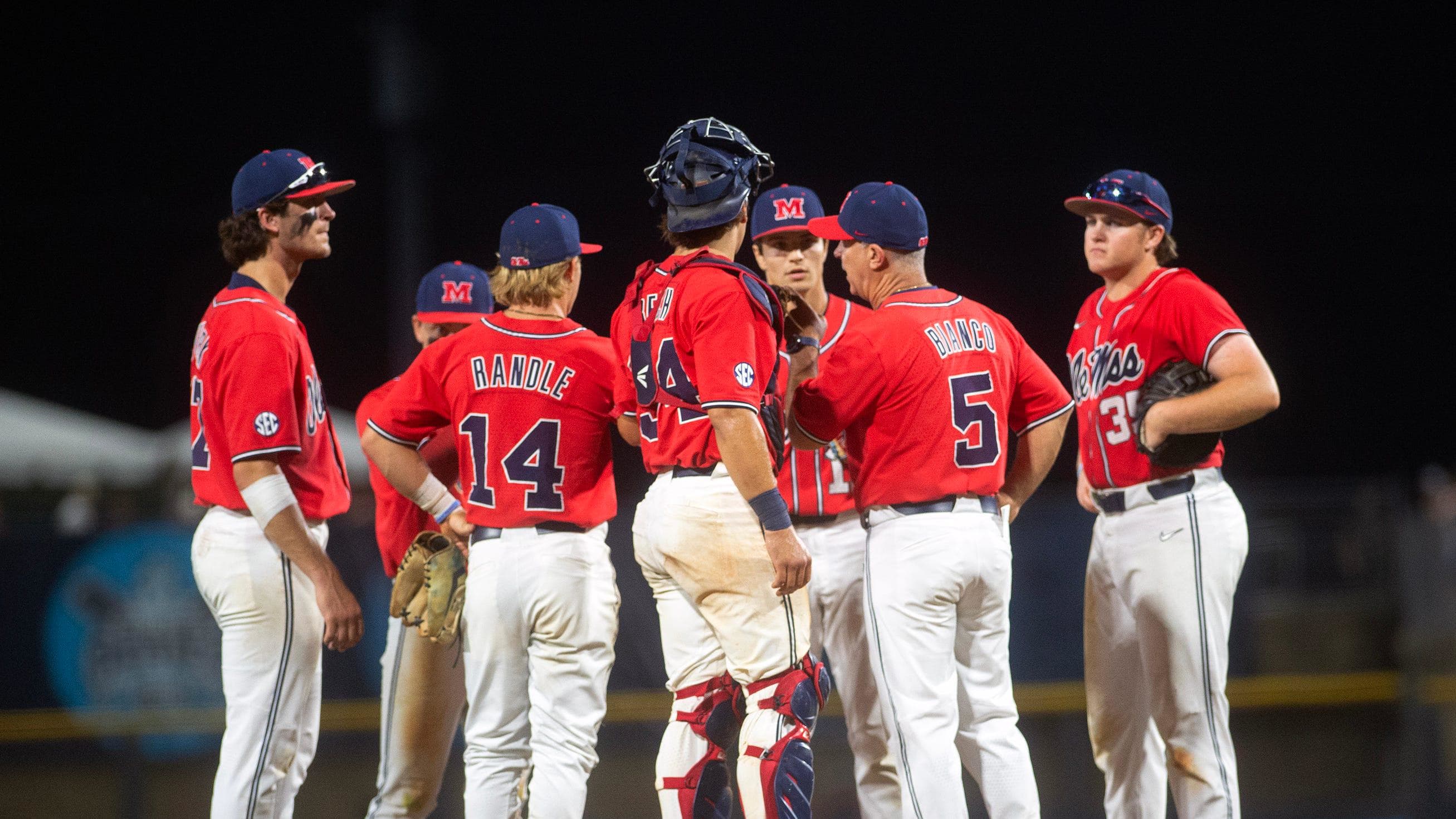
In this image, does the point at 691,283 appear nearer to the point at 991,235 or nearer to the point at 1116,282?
the point at 1116,282

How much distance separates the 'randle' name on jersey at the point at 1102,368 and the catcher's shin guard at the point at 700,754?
162 cm

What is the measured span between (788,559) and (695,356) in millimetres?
583

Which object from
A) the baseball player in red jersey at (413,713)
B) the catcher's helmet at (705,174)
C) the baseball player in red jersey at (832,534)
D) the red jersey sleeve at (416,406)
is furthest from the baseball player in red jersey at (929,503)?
the baseball player in red jersey at (413,713)

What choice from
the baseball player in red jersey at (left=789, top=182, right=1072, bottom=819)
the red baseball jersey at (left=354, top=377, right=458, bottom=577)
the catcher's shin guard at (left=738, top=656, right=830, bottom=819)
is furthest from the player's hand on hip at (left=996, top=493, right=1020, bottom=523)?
the red baseball jersey at (left=354, top=377, right=458, bottom=577)

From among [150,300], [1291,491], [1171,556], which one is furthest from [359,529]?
[150,300]

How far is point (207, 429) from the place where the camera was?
3637 mm

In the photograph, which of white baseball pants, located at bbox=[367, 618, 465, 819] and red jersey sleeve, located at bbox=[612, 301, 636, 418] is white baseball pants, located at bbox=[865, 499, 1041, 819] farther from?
white baseball pants, located at bbox=[367, 618, 465, 819]

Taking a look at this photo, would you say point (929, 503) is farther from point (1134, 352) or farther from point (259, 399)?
point (259, 399)

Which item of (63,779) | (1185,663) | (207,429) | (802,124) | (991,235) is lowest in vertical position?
(63,779)

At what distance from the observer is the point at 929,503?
3717 millimetres

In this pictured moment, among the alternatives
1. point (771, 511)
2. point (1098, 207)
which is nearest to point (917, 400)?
point (771, 511)

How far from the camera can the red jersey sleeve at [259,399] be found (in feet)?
11.4

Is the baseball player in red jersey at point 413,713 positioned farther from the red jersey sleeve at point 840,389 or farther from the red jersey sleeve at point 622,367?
the red jersey sleeve at point 840,389

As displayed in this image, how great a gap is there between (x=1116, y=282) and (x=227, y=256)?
297cm
